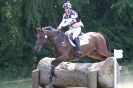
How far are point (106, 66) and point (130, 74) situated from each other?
900cm

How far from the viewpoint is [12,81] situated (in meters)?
21.5

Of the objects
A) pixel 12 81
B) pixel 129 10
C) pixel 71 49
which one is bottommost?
pixel 12 81

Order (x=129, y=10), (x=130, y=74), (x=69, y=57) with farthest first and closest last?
(x=129, y=10), (x=130, y=74), (x=69, y=57)

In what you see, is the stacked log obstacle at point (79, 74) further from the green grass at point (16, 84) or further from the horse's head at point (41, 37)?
the green grass at point (16, 84)

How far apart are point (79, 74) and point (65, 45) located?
1727 millimetres

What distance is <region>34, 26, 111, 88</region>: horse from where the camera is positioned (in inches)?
526

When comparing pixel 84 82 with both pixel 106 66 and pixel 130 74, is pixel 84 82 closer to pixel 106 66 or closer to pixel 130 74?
pixel 106 66

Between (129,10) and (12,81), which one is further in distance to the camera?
(129,10)

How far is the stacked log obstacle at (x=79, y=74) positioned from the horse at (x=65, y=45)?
0.98 feet

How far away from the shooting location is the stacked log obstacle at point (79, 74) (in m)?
12.0

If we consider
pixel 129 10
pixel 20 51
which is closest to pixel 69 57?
pixel 20 51

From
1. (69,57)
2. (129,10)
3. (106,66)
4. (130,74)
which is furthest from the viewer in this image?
(129,10)

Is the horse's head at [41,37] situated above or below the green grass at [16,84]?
above

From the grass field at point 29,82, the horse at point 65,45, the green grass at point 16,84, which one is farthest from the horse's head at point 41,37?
the green grass at point 16,84
